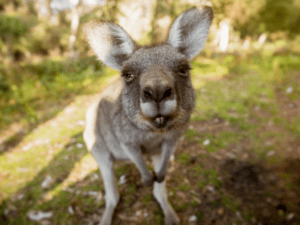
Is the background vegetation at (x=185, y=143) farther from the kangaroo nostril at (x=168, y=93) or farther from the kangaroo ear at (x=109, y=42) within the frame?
the kangaroo nostril at (x=168, y=93)

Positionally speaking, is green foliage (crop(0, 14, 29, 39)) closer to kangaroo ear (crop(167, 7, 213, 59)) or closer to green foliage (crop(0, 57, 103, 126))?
green foliage (crop(0, 57, 103, 126))

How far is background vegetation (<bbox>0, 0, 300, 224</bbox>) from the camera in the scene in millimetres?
2576

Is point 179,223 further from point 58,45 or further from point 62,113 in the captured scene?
point 58,45

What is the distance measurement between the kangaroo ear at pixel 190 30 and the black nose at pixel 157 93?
0.86m

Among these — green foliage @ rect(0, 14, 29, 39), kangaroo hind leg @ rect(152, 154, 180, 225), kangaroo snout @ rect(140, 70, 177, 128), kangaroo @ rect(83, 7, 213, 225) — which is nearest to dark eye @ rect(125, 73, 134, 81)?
kangaroo @ rect(83, 7, 213, 225)

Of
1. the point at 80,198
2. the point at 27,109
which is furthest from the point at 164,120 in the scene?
the point at 27,109

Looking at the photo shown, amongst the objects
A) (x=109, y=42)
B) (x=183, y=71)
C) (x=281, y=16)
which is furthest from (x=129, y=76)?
(x=281, y=16)

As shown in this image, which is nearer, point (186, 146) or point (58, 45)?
point (186, 146)

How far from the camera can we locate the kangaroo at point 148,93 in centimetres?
138

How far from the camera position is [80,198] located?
9.23 feet

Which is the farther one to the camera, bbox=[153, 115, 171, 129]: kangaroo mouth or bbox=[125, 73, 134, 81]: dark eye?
bbox=[125, 73, 134, 81]: dark eye

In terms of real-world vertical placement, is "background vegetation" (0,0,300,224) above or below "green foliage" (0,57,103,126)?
below

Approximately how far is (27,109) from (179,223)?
566cm

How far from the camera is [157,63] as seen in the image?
161 cm
